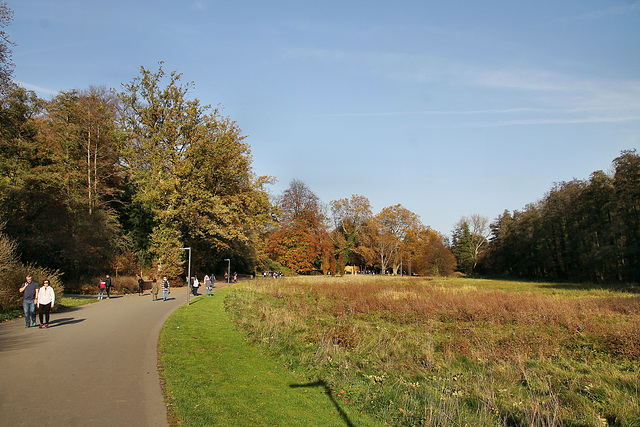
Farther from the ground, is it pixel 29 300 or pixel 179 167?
pixel 179 167

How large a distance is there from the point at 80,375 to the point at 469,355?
36.7 feet

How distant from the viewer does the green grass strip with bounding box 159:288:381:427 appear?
6438 millimetres

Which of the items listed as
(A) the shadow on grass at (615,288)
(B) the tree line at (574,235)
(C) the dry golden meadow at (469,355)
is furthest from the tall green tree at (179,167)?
(B) the tree line at (574,235)

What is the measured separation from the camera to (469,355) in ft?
43.3

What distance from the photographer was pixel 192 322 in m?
15.9

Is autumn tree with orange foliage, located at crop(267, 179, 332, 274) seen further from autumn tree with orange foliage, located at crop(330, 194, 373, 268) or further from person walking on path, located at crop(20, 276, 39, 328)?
person walking on path, located at crop(20, 276, 39, 328)

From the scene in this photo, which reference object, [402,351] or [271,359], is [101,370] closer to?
[271,359]

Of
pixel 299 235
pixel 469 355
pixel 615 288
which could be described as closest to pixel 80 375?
pixel 469 355

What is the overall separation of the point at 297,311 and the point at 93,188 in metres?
23.1

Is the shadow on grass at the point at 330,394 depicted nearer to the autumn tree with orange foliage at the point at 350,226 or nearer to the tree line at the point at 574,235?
the tree line at the point at 574,235

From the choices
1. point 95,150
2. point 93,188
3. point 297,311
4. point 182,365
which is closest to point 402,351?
point 182,365

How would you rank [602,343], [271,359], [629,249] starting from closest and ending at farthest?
[271,359], [602,343], [629,249]

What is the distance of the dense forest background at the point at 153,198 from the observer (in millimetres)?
24094

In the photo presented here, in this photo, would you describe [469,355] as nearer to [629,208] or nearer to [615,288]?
[615,288]
